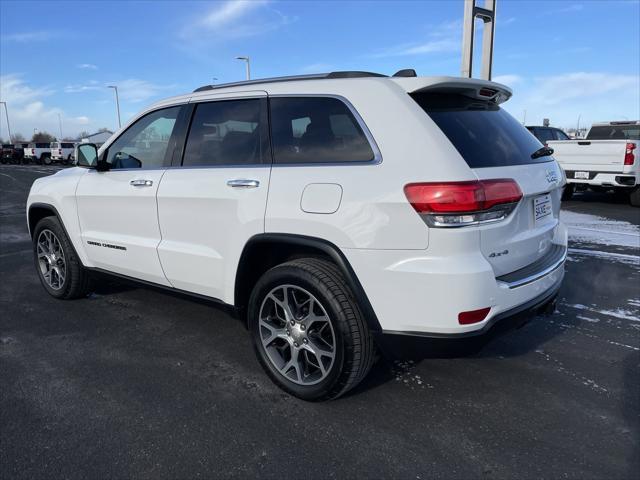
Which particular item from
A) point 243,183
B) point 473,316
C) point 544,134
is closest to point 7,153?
point 544,134

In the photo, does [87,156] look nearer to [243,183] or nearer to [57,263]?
[57,263]

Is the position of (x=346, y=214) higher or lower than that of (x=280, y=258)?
higher

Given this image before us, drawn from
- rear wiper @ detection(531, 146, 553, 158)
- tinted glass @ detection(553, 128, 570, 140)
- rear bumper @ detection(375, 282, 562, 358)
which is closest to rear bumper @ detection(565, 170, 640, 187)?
tinted glass @ detection(553, 128, 570, 140)

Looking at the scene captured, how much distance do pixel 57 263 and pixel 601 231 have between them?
7.90m

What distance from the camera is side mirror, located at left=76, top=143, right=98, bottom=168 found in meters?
4.03

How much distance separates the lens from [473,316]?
2340 mm

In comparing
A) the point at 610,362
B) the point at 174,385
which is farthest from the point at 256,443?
the point at 610,362

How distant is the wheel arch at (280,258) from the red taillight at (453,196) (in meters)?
0.50

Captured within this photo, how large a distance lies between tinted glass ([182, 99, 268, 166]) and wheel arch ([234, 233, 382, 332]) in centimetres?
54

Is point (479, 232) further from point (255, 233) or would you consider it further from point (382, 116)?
point (255, 233)

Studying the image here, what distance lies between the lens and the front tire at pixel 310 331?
2590 mm

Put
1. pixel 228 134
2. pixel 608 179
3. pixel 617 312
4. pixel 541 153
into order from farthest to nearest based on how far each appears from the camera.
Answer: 1. pixel 608 179
2. pixel 617 312
3. pixel 228 134
4. pixel 541 153

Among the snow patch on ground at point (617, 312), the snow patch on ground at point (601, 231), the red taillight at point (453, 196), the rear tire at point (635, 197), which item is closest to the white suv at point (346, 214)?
the red taillight at point (453, 196)

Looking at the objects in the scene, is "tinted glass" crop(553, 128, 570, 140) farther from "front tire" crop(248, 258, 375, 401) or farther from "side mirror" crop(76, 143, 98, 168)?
"front tire" crop(248, 258, 375, 401)
